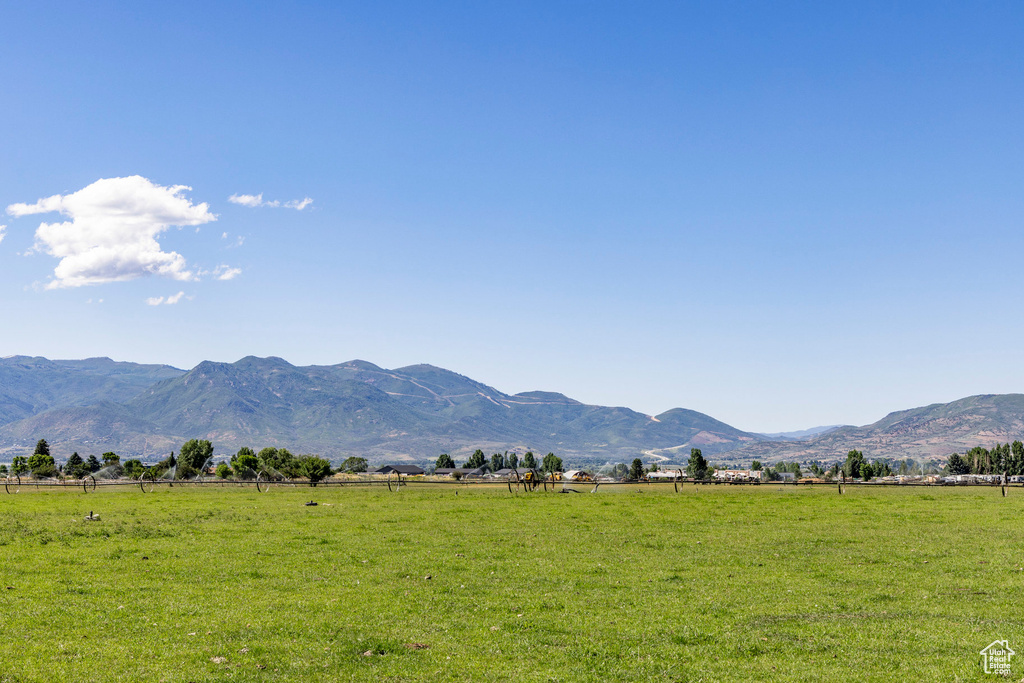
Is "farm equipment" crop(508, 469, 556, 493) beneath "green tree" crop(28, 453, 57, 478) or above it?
above

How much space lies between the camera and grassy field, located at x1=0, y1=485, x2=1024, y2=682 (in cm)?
1683

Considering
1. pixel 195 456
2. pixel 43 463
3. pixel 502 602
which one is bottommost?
pixel 43 463

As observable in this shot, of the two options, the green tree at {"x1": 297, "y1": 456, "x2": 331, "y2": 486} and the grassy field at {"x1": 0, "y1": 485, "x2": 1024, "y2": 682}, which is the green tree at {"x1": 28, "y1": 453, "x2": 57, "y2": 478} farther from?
the grassy field at {"x1": 0, "y1": 485, "x2": 1024, "y2": 682}

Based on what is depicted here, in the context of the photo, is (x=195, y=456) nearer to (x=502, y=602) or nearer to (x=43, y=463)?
(x=43, y=463)

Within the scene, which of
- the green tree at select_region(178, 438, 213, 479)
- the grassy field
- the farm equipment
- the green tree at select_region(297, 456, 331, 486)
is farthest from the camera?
the green tree at select_region(178, 438, 213, 479)

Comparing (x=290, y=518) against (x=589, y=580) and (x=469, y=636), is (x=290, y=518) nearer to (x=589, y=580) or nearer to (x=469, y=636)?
(x=589, y=580)

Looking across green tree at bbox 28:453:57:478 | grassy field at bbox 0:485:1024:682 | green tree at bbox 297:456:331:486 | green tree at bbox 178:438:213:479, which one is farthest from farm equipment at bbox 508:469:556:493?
green tree at bbox 28:453:57:478

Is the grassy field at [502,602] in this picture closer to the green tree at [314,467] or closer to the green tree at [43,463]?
the green tree at [314,467]

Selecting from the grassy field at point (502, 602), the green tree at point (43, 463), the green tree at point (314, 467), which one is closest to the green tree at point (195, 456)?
the green tree at point (43, 463)

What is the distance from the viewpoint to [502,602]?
23.2m

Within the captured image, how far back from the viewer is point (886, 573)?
27312mm

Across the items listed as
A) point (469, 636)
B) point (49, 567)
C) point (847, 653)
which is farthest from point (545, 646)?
point (49, 567)

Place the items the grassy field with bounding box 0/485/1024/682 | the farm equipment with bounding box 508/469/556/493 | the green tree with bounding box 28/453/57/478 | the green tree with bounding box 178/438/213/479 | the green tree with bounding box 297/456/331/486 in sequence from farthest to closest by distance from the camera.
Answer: the green tree with bounding box 178/438/213/479, the green tree with bounding box 28/453/57/478, the green tree with bounding box 297/456/331/486, the farm equipment with bounding box 508/469/556/493, the grassy field with bounding box 0/485/1024/682

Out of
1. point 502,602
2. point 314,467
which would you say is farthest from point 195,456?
point 502,602
